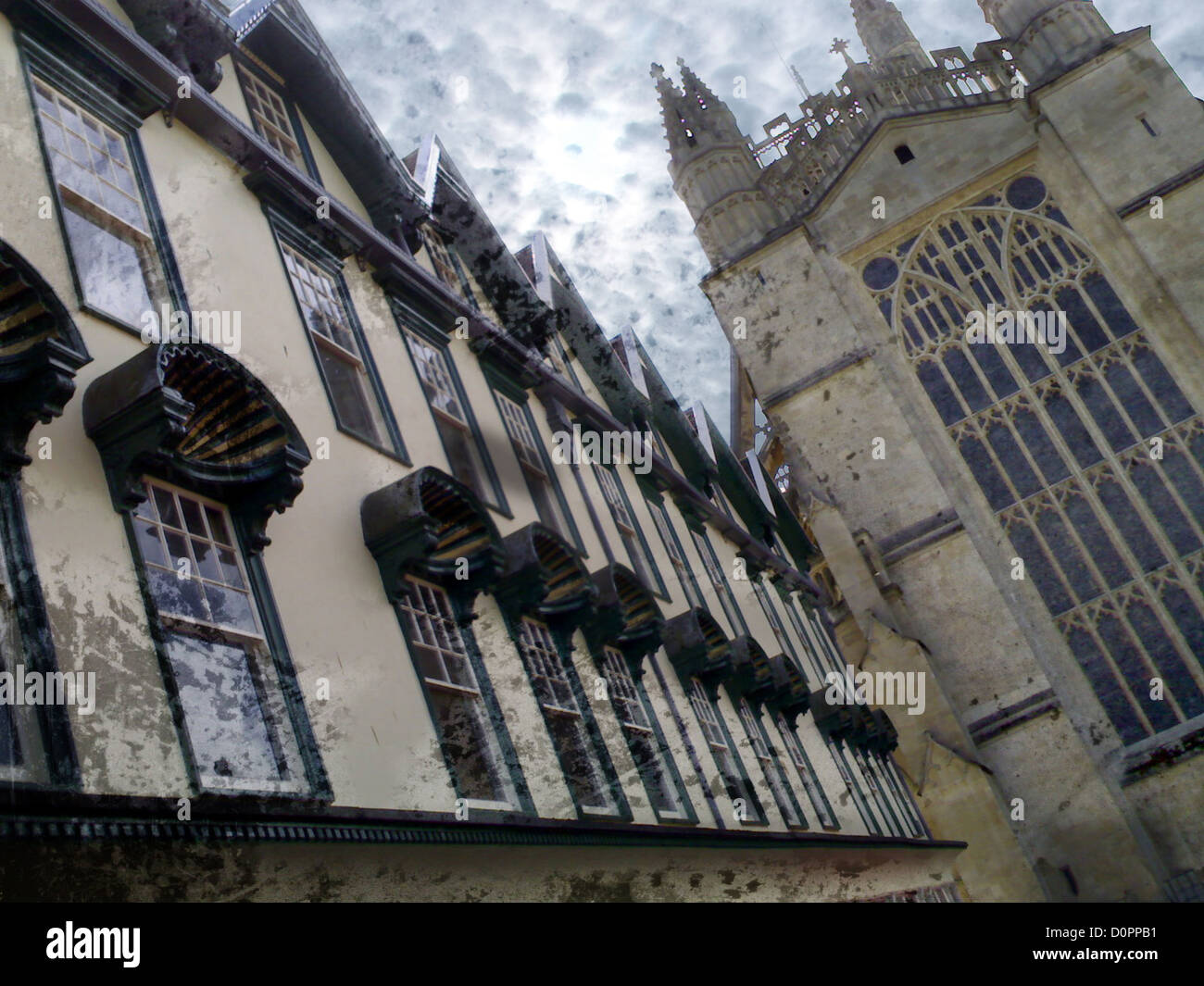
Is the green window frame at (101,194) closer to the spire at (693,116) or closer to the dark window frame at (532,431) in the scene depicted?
the dark window frame at (532,431)

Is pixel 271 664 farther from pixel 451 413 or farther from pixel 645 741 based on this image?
pixel 645 741

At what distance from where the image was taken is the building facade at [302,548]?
224 inches

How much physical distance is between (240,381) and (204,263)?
2127 mm

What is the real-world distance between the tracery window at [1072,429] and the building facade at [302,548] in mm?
10419

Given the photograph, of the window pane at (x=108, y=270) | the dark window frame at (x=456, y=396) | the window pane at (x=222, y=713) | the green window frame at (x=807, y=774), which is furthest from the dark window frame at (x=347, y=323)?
the green window frame at (x=807, y=774)

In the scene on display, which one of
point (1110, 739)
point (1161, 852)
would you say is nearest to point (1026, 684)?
point (1110, 739)

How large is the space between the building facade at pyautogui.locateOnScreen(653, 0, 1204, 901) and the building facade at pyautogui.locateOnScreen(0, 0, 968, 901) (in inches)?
346

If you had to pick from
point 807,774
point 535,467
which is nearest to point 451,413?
point 535,467

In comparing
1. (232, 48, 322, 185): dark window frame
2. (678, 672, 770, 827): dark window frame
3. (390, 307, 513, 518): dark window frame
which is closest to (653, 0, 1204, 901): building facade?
(678, 672, 770, 827): dark window frame

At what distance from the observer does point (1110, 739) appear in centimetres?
2300

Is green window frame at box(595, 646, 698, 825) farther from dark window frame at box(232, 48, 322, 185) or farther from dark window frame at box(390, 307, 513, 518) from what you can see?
dark window frame at box(232, 48, 322, 185)

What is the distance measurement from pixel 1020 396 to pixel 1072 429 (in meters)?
1.40

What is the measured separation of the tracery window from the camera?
76.5 ft
